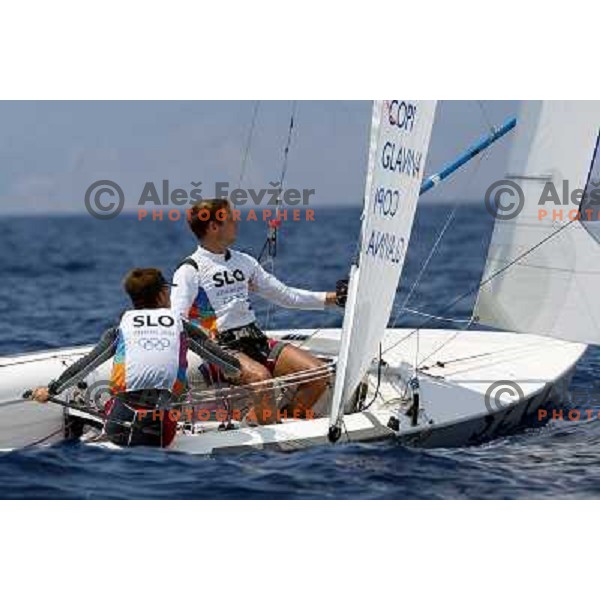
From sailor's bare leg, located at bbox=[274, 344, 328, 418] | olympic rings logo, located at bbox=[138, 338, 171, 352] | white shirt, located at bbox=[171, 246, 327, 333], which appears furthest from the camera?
sailor's bare leg, located at bbox=[274, 344, 328, 418]

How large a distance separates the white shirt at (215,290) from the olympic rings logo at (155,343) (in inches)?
21.9

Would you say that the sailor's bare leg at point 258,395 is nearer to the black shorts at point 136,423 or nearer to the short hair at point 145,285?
the black shorts at point 136,423

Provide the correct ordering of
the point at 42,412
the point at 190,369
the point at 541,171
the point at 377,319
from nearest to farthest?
the point at 377,319 < the point at 42,412 < the point at 190,369 < the point at 541,171

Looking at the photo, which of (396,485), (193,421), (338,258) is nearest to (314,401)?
(193,421)

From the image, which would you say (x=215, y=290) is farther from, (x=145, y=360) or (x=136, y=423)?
(x=136, y=423)

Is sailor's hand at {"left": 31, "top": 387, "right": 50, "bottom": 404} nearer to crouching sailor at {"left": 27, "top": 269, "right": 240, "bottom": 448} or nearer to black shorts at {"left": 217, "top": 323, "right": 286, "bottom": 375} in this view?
crouching sailor at {"left": 27, "top": 269, "right": 240, "bottom": 448}

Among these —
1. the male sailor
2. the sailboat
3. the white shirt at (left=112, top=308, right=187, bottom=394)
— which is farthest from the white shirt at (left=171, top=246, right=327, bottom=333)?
the white shirt at (left=112, top=308, right=187, bottom=394)

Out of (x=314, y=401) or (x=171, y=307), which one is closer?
(x=171, y=307)

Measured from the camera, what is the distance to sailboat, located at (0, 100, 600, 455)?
5.86 m

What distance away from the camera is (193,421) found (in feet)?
20.7

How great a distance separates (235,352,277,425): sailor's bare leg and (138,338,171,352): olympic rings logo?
2.41ft

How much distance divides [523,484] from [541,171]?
8.93 feet
